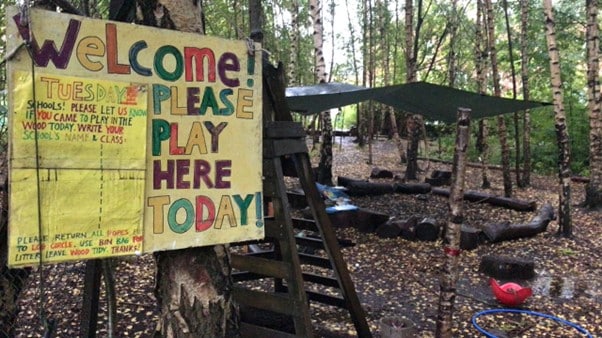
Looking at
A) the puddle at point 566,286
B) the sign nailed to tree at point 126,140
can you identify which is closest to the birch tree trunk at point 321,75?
the puddle at point 566,286

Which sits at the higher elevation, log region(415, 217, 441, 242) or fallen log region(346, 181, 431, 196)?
fallen log region(346, 181, 431, 196)

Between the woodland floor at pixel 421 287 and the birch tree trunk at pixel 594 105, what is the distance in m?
0.53

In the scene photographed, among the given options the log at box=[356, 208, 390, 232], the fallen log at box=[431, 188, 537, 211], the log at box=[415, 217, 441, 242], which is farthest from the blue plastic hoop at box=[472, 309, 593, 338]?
the fallen log at box=[431, 188, 537, 211]

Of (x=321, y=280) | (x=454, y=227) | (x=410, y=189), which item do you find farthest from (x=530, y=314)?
(x=410, y=189)

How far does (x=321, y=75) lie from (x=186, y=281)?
22.7ft

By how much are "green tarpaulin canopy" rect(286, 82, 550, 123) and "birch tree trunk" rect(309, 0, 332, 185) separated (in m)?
2.09

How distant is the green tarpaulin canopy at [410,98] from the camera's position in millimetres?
5203

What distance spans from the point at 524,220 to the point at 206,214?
6039 millimetres

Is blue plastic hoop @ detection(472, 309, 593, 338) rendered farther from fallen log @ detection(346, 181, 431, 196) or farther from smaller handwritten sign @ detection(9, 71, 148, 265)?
fallen log @ detection(346, 181, 431, 196)

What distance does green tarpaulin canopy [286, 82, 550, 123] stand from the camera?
520cm

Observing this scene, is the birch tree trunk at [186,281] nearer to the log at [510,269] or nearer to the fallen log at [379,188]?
the log at [510,269]

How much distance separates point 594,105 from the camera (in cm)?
695

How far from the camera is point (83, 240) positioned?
1.44 meters

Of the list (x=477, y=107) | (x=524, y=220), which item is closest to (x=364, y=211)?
(x=477, y=107)
